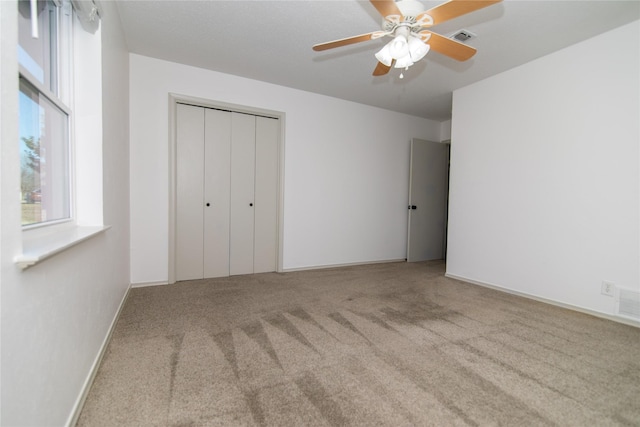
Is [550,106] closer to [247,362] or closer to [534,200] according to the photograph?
[534,200]

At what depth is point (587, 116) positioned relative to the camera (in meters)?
2.64

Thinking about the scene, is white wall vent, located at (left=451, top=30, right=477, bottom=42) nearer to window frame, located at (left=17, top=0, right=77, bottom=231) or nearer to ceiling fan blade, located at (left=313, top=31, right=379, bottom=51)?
ceiling fan blade, located at (left=313, top=31, right=379, bottom=51)

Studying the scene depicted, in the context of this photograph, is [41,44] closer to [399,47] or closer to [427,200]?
[399,47]

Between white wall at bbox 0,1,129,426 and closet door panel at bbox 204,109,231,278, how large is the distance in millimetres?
1461

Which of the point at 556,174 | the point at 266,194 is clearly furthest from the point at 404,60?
the point at 266,194

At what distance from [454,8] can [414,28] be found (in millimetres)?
321

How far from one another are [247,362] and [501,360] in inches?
65.1

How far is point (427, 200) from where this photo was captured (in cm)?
493

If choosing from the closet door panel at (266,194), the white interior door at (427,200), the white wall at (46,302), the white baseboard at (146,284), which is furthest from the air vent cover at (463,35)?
the white baseboard at (146,284)

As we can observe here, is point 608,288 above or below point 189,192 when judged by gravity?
below

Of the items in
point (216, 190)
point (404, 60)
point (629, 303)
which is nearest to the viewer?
point (404, 60)

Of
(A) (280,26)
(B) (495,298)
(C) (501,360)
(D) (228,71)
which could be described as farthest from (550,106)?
(D) (228,71)

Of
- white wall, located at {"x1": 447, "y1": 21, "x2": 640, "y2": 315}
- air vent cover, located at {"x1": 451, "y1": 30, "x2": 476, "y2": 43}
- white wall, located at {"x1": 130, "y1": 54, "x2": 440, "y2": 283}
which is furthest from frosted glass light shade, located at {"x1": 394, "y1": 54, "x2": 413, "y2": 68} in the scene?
white wall, located at {"x1": 130, "y1": 54, "x2": 440, "y2": 283}

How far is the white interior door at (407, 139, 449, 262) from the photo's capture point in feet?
15.6
